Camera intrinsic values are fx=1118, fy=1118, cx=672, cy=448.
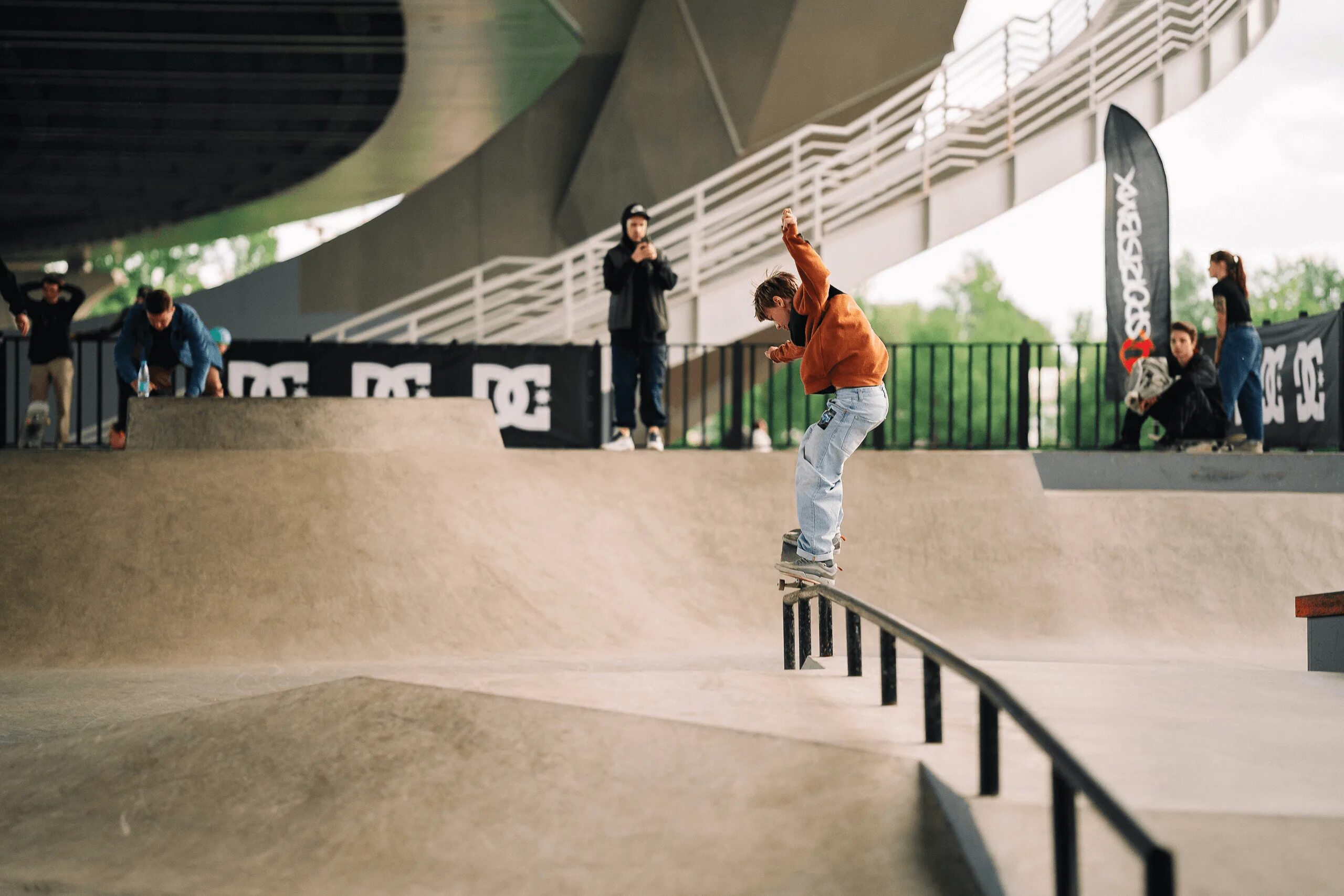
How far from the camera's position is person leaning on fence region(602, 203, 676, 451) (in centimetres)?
1031

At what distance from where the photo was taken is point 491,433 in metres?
11.4

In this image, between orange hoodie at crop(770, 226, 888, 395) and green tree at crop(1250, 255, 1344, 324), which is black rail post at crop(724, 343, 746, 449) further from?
green tree at crop(1250, 255, 1344, 324)

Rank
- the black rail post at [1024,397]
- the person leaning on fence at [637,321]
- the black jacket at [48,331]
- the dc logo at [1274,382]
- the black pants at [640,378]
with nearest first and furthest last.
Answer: the person leaning on fence at [637,321]
the black pants at [640,378]
the black jacket at [48,331]
the black rail post at [1024,397]
the dc logo at [1274,382]

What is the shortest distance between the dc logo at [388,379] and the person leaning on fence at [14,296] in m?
3.60

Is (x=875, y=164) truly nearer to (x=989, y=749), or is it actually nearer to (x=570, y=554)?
(x=570, y=554)

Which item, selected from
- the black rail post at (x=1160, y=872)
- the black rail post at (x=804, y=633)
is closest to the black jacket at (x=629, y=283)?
the black rail post at (x=804, y=633)

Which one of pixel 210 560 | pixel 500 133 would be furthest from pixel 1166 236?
pixel 500 133

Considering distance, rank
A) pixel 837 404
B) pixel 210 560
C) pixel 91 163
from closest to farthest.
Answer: pixel 837 404
pixel 210 560
pixel 91 163

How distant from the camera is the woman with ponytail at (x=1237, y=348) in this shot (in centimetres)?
1035

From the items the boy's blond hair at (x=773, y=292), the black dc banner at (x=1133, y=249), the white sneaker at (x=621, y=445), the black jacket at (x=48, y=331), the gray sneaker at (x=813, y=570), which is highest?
the black dc banner at (x=1133, y=249)

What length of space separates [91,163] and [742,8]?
13.6m

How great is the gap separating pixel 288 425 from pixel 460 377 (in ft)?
10.8

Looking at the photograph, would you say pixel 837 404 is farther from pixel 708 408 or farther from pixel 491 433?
pixel 708 408

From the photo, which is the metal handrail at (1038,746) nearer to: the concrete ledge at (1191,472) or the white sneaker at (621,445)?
the white sneaker at (621,445)
